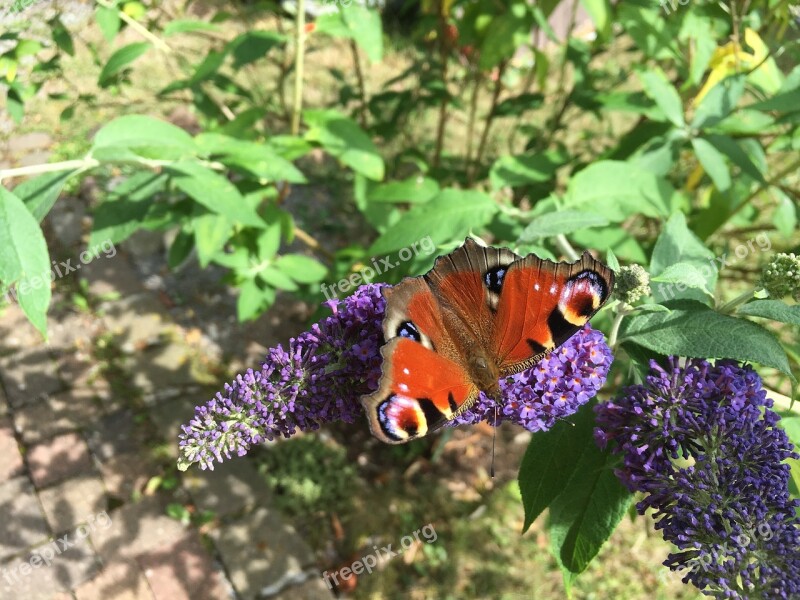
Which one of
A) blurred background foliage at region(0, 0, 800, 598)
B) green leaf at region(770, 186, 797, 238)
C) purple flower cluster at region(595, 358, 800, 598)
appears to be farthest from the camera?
green leaf at region(770, 186, 797, 238)

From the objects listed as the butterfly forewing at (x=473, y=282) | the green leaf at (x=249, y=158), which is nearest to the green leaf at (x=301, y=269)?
the green leaf at (x=249, y=158)

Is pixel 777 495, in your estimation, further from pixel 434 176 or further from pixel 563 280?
pixel 434 176

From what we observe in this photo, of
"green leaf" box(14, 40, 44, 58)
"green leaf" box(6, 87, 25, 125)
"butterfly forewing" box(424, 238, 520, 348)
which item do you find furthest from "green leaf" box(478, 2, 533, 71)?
"green leaf" box(6, 87, 25, 125)

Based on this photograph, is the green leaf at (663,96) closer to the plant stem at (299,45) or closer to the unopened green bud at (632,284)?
the unopened green bud at (632,284)

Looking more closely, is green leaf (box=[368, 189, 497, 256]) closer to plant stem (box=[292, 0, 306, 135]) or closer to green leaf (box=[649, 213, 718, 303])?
green leaf (box=[649, 213, 718, 303])

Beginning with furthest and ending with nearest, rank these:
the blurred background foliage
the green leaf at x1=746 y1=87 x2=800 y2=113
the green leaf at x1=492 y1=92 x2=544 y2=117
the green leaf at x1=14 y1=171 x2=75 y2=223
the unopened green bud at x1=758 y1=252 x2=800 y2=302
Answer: the green leaf at x1=492 y1=92 x2=544 y2=117
the green leaf at x1=746 y1=87 x2=800 y2=113
the green leaf at x1=14 y1=171 x2=75 y2=223
the blurred background foliage
the unopened green bud at x1=758 y1=252 x2=800 y2=302

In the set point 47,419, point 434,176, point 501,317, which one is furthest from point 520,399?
point 47,419

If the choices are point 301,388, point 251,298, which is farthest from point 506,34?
point 301,388

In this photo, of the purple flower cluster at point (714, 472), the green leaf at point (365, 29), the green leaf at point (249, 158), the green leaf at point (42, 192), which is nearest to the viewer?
the purple flower cluster at point (714, 472)
